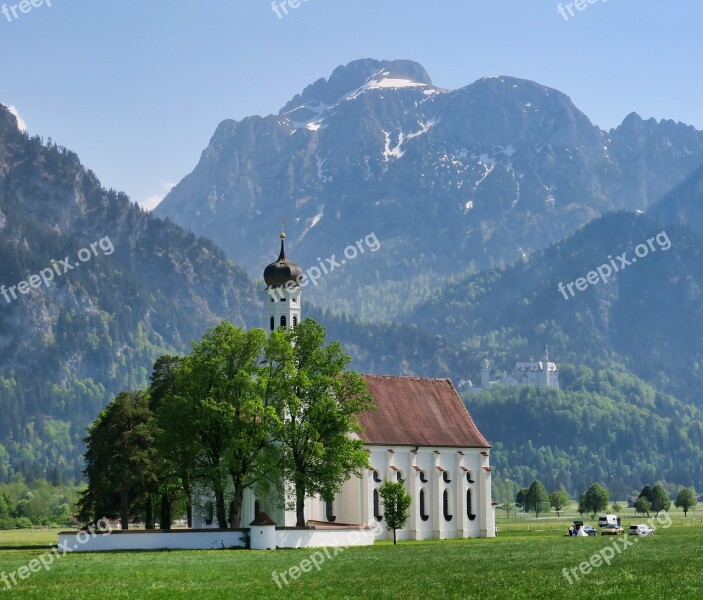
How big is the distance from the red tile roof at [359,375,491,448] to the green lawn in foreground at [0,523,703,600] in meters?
30.0

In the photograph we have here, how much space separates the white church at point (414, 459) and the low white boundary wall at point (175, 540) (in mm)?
14023

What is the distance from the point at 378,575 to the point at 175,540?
102 feet

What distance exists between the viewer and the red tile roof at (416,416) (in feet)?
390

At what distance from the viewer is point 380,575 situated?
220ft

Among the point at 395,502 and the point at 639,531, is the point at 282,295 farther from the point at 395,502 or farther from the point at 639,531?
the point at 639,531

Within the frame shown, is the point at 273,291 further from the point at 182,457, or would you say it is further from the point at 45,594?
the point at 45,594

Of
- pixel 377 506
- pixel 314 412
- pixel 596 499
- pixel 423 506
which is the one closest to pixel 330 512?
pixel 377 506

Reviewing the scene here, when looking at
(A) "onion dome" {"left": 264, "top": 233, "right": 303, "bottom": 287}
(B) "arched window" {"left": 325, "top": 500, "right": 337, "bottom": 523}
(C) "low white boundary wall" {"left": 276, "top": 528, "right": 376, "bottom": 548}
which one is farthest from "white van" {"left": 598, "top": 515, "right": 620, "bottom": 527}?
(A) "onion dome" {"left": 264, "top": 233, "right": 303, "bottom": 287}

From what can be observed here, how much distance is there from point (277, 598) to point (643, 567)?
2032 cm

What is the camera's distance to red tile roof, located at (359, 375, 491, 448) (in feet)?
390

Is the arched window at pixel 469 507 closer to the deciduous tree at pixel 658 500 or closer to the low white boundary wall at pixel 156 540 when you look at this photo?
the low white boundary wall at pixel 156 540

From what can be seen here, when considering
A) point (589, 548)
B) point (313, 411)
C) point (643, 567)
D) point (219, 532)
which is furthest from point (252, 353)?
point (643, 567)

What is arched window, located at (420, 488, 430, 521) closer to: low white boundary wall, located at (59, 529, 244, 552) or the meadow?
low white boundary wall, located at (59, 529, 244, 552)

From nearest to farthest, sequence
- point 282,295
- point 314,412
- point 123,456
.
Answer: point 123,456 < point 314,412 < point 282,295
